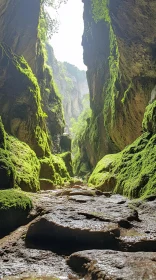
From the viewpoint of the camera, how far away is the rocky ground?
325 centimetres

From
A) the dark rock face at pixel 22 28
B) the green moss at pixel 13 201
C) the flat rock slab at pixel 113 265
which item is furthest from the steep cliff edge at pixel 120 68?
the flat rock slab at pixel 113 265

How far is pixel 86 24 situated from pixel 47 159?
18266mm

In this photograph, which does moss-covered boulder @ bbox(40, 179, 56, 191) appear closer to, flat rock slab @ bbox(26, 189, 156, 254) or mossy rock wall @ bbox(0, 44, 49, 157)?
mossy rock wall @ bbox(0, 44, 49, 157)

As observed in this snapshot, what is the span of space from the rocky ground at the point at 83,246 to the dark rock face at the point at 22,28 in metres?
19.1

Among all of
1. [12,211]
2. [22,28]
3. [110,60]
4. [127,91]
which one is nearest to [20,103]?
[127,91]

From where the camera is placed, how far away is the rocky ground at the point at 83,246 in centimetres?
325

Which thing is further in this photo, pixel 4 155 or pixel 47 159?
pixel 47 159

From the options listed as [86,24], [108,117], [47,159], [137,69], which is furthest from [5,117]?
[86,24]

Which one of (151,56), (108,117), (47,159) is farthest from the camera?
(108,117)

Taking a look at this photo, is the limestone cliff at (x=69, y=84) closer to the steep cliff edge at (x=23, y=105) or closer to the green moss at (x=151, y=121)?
the steep cliff edge at (x=23, y=105)

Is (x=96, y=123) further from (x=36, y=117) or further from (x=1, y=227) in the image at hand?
(x=1, y=227)

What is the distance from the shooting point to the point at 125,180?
9.80m

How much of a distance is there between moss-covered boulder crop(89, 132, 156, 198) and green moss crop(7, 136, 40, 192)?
3.23 meters

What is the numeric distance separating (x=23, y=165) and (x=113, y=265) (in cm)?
968
